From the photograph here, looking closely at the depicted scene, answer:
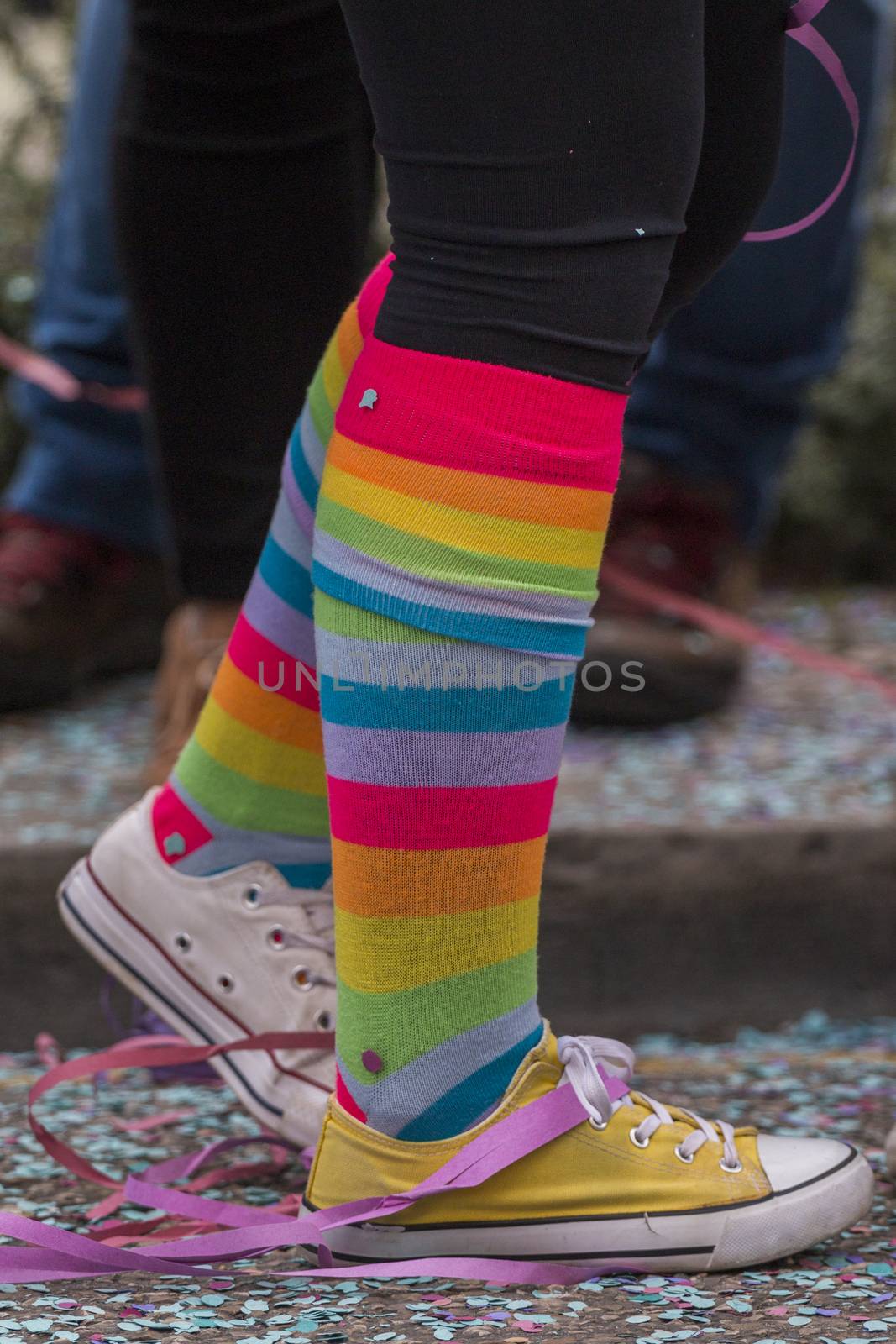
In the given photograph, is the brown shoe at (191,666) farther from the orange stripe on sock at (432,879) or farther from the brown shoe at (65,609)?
the orange stripe on sock at (432,879)

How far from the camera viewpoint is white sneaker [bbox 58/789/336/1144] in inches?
38.1

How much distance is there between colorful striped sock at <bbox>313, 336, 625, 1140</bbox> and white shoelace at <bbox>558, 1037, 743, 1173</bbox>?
0.04 metres

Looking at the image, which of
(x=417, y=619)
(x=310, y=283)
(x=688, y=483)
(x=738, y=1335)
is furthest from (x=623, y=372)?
(x=688, y=483)

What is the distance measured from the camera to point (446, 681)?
2.48ft

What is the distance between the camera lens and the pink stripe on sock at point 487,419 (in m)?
0.75

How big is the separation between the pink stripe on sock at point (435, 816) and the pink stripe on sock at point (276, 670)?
6.6 inches

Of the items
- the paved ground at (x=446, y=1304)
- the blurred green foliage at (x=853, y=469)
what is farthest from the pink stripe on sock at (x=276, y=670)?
the blurred green foliage at (x=853, y=469)

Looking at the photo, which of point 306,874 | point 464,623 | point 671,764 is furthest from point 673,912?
point 464,623

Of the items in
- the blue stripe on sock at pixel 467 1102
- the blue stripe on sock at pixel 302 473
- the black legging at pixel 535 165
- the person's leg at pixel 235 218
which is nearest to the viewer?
the black legging at pixel 535 165

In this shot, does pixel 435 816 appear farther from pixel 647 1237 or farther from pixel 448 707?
pixel 647 1237

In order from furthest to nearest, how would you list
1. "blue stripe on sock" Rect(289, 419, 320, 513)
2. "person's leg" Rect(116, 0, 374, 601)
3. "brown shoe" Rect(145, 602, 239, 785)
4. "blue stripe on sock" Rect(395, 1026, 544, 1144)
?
"brown shoe" Rect(145, 602, 239, 785)
"person's leg" Rect(116, 0, 374, 601)
"blue stripe on sock" Rect(289, 419, 320, 513)
"blue stripe on sock" Rect(395, 1026, 544, 1144)

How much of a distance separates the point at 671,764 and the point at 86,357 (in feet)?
3.02

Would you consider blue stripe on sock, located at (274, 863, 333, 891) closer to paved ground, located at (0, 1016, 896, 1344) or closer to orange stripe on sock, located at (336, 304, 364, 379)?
paved ground, located at (0, 1016, 896, 1344)

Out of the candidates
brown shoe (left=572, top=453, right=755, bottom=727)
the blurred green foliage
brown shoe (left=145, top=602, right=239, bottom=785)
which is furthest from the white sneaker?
the blurred green foliage
